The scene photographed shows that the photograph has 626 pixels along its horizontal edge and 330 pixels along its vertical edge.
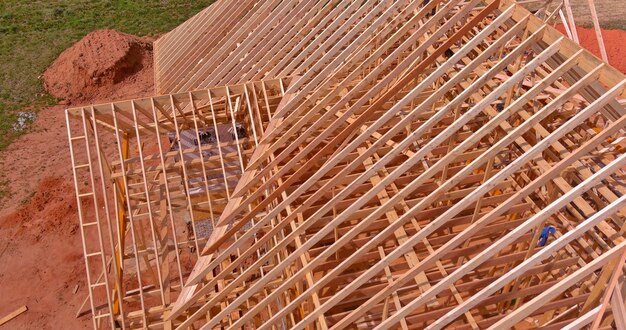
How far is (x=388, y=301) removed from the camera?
5859 millimetres

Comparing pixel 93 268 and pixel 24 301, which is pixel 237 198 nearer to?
pixel 93 268

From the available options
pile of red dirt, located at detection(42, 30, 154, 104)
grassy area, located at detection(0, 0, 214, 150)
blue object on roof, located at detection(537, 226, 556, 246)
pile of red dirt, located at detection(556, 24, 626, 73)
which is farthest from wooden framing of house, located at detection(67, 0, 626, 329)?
pile of red dirt, located at detection(556, 24, 626, 73)

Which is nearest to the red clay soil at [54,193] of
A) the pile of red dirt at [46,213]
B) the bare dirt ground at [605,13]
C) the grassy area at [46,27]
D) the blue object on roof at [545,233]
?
the pile of red dirt at [46,213]

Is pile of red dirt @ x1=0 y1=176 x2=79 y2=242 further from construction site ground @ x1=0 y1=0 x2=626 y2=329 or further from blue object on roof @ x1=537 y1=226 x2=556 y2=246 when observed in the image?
blue object on roof @ x1=537 y1=226 x2=556 y2=246

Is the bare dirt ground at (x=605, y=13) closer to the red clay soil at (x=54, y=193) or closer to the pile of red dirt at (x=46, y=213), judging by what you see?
the red clay soil at (x=54, y=193)

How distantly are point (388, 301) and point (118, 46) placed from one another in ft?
55.5

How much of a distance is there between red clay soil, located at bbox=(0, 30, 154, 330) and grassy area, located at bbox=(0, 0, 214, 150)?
0.95 m

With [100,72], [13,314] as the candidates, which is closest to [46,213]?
[13,314]

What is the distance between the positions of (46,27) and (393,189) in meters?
21.2

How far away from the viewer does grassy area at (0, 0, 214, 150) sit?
1786cm

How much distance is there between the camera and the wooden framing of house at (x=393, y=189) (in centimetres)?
521

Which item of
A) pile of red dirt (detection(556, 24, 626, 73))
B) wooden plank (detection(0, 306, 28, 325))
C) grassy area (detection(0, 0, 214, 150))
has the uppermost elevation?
grassy area (detection(0, 0, 214, 150))

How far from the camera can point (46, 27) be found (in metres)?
21.6

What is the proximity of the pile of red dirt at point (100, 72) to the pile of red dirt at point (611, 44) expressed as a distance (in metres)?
17.1
